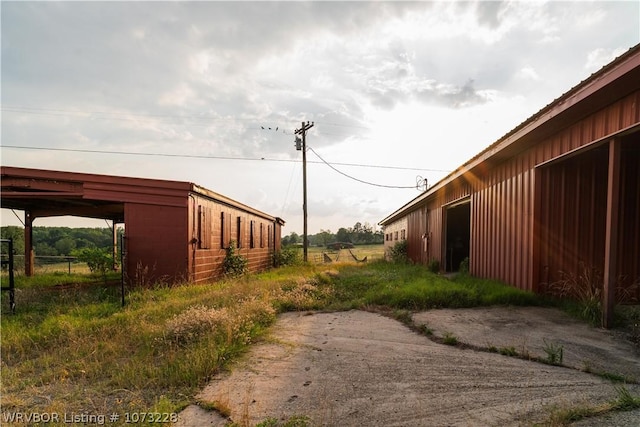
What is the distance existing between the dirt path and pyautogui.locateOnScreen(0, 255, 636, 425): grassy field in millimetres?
469

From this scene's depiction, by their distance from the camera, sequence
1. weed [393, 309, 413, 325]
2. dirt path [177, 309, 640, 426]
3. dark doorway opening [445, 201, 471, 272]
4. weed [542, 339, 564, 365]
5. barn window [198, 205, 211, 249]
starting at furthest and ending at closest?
dark doorway opening [445, 201, 471, 272], barn window [198, 205, 211, 249], weed [393, 309, 413, 325], weed [542, 339, 564, 365], dirt path [177, 309, 640, 426]

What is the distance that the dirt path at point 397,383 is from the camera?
2.89m

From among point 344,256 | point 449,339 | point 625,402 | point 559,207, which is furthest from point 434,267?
point 344,256

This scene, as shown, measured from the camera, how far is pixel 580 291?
6.95 metres

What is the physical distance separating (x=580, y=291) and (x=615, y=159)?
116 inches

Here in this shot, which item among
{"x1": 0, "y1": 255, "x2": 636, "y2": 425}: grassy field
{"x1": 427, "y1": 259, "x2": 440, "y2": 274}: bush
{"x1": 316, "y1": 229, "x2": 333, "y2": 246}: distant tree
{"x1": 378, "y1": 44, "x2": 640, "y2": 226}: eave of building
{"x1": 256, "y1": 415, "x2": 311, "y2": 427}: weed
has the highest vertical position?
{"x1": 378, "y1": 44, "x2": 640, "y2": 226}: eave of building

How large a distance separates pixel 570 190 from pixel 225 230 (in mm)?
10484

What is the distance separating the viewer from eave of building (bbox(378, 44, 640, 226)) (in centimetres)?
445

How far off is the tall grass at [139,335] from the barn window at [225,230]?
3789 mm

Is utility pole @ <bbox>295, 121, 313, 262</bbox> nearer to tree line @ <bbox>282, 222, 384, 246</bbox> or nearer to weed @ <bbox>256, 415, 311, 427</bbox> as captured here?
weed @ <bbox>256, 415, 311, 427</bbox>

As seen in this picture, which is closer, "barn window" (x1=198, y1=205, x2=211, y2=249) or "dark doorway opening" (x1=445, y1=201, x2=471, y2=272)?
"barn window" (x1=198, y1=205, x2=211, y2=249)

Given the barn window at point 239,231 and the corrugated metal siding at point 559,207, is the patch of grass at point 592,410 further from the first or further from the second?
the barn window at point 239,231

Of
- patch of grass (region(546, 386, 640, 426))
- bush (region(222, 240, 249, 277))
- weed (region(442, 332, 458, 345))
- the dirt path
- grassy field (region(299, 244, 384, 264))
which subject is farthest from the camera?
grassy field (region(299, 244, 384, 264))

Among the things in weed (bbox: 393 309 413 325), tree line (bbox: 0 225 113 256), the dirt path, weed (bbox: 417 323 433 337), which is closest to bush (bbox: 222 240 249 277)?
weed (bbox: 393 309 413 325)
